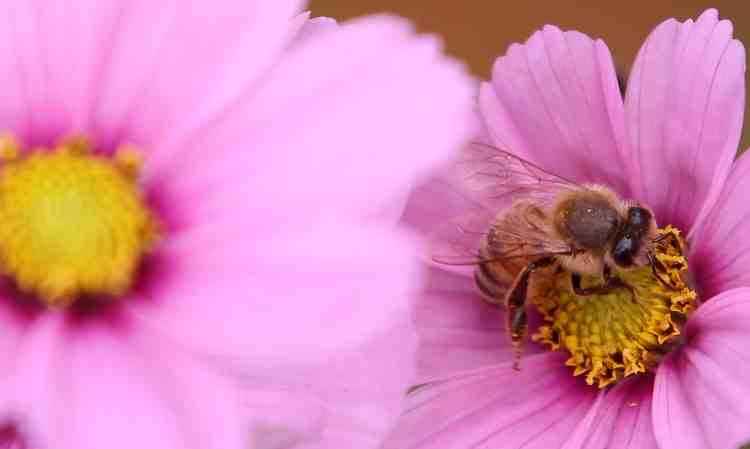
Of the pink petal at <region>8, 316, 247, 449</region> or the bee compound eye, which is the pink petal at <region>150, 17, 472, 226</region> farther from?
the bee compound eye

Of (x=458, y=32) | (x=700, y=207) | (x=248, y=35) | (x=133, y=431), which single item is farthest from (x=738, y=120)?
(x=458, y=32)

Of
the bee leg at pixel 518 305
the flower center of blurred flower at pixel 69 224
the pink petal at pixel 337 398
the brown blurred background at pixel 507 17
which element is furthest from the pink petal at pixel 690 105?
the brown blurred background at pixel 507 17

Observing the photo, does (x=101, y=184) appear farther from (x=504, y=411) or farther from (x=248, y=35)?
(x=504, y=411)

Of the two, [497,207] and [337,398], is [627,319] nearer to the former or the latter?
[497,207]

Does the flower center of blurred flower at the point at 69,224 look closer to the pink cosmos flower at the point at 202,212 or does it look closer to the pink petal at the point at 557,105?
the pink cosmos flower at the point at 202,212

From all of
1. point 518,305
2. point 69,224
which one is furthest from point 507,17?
point 69,224

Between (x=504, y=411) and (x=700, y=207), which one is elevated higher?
(x=700, y=207)
